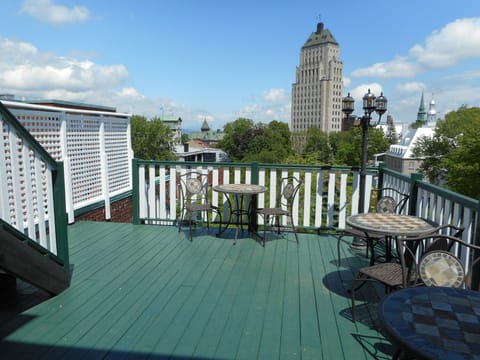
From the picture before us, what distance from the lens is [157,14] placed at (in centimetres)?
1433

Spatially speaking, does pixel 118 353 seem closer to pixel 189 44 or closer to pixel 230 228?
pixel 230 228

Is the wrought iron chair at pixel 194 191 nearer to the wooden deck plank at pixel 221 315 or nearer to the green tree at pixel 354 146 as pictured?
the wooden deck plank at pixel 221 315

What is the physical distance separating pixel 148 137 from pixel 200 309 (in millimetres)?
47057

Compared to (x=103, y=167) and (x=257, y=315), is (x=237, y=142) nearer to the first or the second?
(x=103, y=167)

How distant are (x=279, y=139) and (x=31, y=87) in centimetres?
3791

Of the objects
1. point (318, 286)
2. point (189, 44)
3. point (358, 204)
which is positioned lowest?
point (318, 286)

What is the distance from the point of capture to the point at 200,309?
263 centimetres

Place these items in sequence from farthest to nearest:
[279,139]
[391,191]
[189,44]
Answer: [279,139], [189,44], [391,191]

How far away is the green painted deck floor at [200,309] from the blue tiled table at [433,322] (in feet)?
2.55

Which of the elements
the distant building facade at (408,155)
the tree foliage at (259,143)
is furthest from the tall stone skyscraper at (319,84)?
the distant building facade at (408,155)

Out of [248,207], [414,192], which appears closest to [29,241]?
[248,207]

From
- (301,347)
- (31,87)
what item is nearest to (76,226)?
(301,347)

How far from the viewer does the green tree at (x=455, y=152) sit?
24.2 metres

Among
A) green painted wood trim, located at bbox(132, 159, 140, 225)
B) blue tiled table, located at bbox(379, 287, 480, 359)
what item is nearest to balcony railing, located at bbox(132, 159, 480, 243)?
green painted wood trim, located at bbox(132, 159, 140, 225)
